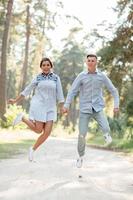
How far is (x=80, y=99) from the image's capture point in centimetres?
1061

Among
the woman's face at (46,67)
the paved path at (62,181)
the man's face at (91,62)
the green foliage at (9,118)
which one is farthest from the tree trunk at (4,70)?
the man's face at (91,62)

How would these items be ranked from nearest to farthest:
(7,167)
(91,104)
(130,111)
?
(91,104), (7,167), (130,111)

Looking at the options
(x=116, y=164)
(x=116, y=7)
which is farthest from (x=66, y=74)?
(x=116, y=164)

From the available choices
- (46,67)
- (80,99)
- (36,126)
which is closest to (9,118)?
(36,126)

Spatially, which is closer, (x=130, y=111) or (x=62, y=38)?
(x=130, y=111)

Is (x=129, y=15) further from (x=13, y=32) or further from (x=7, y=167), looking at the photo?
(x=13, y=32)

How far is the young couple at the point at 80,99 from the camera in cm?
1044

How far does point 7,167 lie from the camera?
456 inches

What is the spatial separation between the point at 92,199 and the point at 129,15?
16.3 meters

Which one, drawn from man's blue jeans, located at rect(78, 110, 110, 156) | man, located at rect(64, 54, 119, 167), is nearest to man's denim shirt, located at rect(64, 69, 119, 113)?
man, located at rect(64, 54, 119, 167)

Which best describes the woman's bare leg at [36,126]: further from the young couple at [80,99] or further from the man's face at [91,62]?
the man's face at [91,62]

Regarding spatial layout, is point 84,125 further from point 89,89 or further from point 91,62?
point 91,62

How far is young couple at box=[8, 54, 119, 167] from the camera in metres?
10.4

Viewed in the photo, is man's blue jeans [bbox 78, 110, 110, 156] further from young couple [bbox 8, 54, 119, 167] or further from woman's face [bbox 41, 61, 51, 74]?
woman's face [bbox 41, 61, 51, 74]
